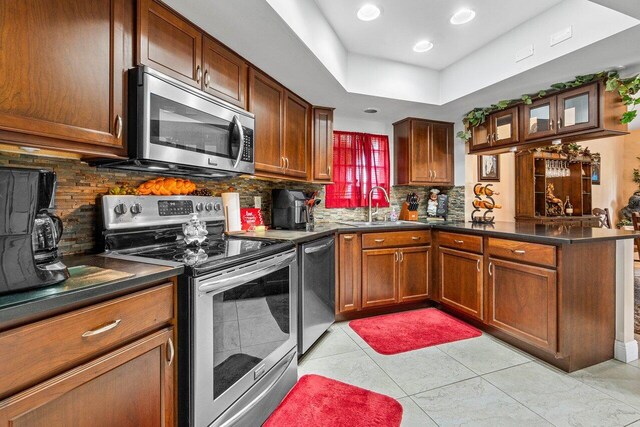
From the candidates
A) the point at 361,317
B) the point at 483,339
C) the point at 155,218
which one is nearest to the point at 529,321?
the point at 483,339

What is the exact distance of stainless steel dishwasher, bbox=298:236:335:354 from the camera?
7.09 feet

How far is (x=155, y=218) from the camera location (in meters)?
1.75

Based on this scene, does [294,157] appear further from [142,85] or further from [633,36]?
[633,36]

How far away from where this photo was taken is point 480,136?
11.3 feet

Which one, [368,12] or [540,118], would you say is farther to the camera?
[540,118]

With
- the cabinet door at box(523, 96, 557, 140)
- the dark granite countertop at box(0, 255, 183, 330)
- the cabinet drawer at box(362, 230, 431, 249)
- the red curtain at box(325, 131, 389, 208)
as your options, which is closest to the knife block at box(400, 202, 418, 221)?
the red curtain at box(325, 131, 389, 208)

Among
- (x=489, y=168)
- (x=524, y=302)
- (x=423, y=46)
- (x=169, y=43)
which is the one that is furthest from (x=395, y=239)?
(x=169, y=43)

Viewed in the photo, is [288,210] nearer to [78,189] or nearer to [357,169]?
[357,169]

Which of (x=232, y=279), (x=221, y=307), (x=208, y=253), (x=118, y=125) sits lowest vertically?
(x=221, y=307)

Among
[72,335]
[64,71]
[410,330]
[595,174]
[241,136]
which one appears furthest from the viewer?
[595,174]

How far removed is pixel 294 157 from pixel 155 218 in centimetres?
137

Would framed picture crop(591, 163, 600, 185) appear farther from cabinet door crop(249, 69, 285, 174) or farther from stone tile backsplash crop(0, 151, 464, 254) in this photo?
stone tile backsplash crop(0, 151, 464, 254)

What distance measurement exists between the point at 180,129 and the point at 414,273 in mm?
2577

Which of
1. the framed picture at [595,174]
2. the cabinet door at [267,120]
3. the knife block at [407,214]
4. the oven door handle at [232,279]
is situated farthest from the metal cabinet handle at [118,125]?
the framed picture at [595,174]
